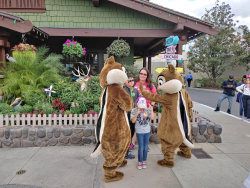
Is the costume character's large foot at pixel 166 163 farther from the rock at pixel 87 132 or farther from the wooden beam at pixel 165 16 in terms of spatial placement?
the wooden beam at pixel 165 16

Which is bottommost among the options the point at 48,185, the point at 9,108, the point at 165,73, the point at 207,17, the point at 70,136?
the point at 48,185

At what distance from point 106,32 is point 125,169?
6.07 metres

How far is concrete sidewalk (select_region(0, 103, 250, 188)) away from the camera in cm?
288

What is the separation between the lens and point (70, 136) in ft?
14.1

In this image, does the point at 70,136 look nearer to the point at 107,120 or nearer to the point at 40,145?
the point at 40,145

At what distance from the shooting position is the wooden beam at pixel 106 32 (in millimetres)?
7776

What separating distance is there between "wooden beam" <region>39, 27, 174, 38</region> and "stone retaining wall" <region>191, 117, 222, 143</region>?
4813 mm

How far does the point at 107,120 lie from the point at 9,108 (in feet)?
11.8

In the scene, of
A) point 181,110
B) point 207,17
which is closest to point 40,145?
point 181,110

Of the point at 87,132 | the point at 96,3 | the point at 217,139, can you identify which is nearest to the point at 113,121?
the point at 87,132

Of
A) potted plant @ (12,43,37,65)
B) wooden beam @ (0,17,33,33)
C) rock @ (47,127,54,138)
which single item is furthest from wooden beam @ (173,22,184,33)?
rock @ (47,127,54,138)

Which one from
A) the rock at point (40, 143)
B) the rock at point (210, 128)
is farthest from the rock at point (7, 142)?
the rock at point (210, 128)

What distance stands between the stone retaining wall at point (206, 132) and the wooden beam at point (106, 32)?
4.81 m

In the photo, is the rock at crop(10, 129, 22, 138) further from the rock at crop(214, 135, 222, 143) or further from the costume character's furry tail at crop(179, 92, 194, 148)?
the rock at crop(214, 135, 222, 143)
